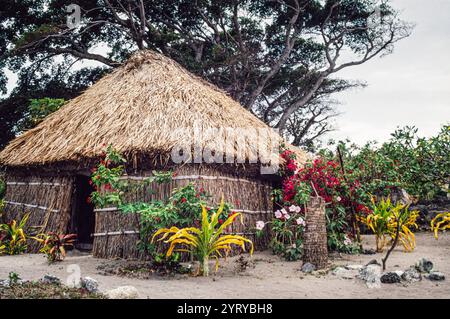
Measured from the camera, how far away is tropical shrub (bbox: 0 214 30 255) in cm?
691

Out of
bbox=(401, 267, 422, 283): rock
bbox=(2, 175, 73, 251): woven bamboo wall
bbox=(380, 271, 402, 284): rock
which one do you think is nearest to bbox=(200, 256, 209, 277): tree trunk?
bbox=(380, 271, 402, 284): rock

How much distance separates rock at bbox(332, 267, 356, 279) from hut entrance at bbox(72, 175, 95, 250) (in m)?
5.30

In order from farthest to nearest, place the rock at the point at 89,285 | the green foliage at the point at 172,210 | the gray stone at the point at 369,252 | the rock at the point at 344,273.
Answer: the gray stone at the point at 369,252
the green foliage at the point at 172,210
the rock at the point at 344,273
the rock at the point at 89,285

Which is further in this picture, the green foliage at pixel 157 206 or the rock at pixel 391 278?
the green foliage at pixel 157 206

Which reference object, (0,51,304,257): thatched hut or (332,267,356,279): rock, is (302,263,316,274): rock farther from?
(0,51,304,257): thatched hut

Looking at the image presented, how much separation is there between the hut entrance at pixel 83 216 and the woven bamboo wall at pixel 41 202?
42 centimetres

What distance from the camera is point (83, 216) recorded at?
8.38 meters

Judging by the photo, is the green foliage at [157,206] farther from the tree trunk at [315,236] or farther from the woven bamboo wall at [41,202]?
the woven bamboo wall at [41,202]

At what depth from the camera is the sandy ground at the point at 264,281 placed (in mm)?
3658

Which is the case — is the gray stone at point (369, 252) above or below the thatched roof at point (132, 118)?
below

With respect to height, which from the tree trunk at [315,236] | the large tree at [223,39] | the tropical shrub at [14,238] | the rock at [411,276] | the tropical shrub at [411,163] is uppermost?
the large tree at [223,39]

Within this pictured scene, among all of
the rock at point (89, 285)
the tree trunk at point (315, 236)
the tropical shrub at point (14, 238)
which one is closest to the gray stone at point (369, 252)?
the tree trunk at point (315, 236)

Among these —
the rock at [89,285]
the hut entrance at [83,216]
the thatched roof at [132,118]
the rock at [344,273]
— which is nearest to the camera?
the rock at [89,285]

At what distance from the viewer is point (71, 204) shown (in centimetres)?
714
